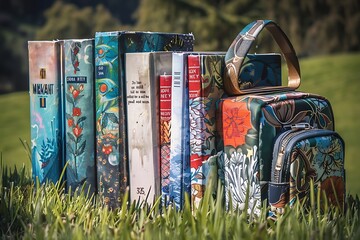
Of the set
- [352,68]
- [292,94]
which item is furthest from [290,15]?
[292,94]

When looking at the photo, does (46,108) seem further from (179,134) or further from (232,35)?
(232,35)

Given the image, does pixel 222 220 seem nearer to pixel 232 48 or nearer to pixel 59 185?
pixel 232 48

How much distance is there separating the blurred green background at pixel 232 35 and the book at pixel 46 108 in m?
2.86

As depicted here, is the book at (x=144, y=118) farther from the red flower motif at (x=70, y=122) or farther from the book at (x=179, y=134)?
the red flower motif at (x=70, y=122)

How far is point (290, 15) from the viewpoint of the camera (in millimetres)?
12125

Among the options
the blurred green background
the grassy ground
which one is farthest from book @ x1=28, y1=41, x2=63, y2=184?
the grassy ground

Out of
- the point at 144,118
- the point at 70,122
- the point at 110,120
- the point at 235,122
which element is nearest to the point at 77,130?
the point at 70,122

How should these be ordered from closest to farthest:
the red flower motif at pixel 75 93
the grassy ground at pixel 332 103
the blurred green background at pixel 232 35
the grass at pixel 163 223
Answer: the grass at pixel 163 223 < the red flower motif at pixel 75 93 < the grassy ground at pixel 332 103 < the blurred green background at pixel 232 35

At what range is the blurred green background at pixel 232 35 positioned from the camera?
8.34 m

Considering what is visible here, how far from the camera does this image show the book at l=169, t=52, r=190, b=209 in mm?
1602

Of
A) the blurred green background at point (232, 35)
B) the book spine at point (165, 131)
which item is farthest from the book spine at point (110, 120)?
the blurred green background at point (232, 35)

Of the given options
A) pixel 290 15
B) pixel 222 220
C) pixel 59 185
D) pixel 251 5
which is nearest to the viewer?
pixel 222 220

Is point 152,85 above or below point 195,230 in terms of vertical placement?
above

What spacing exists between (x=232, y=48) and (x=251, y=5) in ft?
46.1
